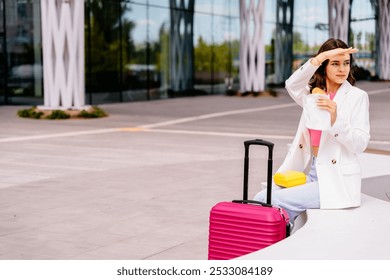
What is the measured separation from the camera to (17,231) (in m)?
7.12

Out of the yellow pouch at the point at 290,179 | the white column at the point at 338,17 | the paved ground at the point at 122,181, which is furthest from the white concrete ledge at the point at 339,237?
the white column at the point at 338,17

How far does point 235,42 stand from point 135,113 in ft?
60.6

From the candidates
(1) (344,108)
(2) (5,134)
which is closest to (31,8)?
(2) (5,134)

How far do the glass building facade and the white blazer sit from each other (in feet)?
79.1

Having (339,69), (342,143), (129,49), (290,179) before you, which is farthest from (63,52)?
(342,143)

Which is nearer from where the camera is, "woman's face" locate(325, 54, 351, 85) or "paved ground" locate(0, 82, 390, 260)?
"woman's face" locate(325, 54, 351, 85)

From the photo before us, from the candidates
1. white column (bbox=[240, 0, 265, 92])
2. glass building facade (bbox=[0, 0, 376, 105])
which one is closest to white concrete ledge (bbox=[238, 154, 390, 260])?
glass building facade (bbox=[0, 0, 376, 105])

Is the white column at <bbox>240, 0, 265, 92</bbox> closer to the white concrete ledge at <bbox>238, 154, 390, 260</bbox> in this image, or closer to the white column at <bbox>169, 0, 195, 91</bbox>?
the white column at <bbox>169, 0, 195, 91</bbox>

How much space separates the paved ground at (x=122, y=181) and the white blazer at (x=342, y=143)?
1412mm

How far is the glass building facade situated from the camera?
28156 millimetres

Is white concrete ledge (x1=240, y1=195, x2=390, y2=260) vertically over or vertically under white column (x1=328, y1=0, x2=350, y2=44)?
under

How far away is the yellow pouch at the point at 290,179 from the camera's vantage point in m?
5.53

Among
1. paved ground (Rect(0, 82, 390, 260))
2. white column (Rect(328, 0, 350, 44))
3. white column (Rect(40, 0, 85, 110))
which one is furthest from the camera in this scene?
white column (Rect(328, 0, 350, 44))
